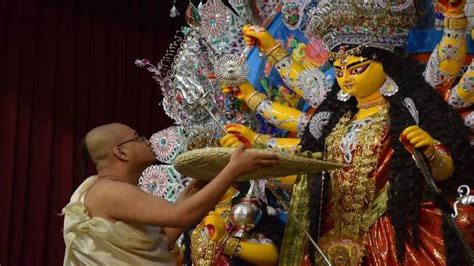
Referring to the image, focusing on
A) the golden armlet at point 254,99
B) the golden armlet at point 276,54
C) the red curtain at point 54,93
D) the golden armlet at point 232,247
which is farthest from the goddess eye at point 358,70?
the red curtain at point 54,93

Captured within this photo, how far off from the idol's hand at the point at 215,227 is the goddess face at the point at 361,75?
0.83 m

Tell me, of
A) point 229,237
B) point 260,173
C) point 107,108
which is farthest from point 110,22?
point 260,173

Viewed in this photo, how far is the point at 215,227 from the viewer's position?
3.58 metres

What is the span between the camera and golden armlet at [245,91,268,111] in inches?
145

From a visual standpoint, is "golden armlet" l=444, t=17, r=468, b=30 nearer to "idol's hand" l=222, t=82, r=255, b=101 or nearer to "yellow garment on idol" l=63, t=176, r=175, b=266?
"idol's hand" l=222, t=82, r=255, b=101

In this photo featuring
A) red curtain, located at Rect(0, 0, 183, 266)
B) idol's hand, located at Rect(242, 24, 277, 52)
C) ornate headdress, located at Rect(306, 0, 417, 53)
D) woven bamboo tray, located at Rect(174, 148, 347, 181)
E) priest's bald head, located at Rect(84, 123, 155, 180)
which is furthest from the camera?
red curtain, located at Rect(0, 0, 183, 266)

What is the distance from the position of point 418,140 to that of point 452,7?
1.82 ft

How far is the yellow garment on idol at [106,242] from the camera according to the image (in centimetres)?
276

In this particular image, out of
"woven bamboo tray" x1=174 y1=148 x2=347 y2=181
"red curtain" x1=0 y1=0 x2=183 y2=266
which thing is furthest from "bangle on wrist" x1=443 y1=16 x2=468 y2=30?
"red curtain" x1=0 y1=0 x2=183 y2=266

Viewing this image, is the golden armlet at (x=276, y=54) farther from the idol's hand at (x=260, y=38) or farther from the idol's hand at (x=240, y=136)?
the idol's hand at (x=240, y=136)

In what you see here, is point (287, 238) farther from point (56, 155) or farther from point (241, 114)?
point (56, 155)

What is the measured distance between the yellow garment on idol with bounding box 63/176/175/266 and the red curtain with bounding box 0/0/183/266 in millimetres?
2307

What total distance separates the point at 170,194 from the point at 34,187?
132 cm

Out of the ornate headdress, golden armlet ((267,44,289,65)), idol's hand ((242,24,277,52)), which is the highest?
the ornate headdress
